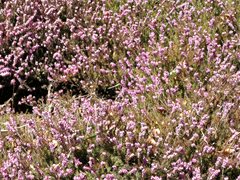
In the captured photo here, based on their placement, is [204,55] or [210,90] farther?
[204,55]

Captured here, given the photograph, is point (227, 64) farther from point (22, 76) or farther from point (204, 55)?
point (22, 76)

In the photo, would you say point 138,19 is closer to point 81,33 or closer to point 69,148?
point 81,33

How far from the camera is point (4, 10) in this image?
202 inches

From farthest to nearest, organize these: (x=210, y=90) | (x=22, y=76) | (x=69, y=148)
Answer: (x=22, y=76)
(x=210, y=90)
(x=69, y=148)

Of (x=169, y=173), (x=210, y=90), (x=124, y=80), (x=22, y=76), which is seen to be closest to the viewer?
(x=169, y=173)

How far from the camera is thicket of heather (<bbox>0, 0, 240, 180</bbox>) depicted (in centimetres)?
350

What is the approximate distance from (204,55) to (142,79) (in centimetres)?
67

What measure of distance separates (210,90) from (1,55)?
213 centimetres

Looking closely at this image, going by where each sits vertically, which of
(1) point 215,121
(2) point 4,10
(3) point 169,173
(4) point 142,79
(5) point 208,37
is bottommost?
(3) point 169,173

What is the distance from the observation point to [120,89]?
4.60 meters

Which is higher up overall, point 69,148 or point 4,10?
point 4,10

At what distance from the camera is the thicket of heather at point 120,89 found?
3498 millimetres

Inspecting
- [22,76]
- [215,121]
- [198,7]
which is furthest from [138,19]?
[215,121]

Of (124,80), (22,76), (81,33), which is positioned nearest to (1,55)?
(22,76)
